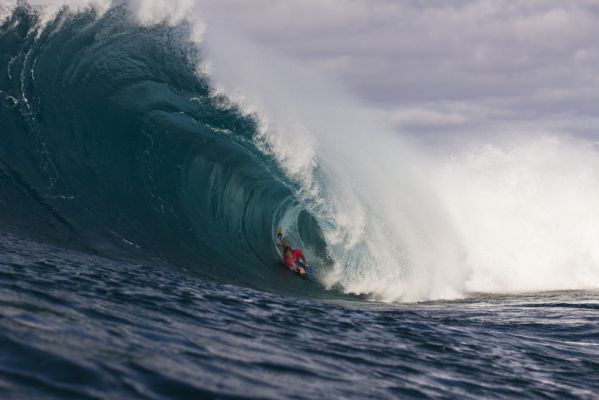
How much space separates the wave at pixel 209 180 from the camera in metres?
12.8

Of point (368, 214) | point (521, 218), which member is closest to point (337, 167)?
point (368, 214)

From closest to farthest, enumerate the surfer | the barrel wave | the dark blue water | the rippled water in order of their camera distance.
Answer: the rippled water, the dark blue water, the barrel wave, the surfer

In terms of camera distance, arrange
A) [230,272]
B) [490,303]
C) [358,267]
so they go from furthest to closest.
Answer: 1. [358,267]
2. [490,303]
3. [230,272]

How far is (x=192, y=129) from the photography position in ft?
53.5

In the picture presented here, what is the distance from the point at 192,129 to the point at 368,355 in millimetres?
10710

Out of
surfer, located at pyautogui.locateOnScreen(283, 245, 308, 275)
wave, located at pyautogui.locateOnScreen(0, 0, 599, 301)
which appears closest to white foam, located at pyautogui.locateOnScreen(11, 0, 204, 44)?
wave, located at pyautogui.locateOnScreen(0, 0, 599, 301)

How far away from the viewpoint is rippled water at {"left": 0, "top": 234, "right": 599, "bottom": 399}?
450cm

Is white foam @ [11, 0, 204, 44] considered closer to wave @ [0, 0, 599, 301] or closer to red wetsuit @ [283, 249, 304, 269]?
wave @ [0, 0, 599, 301]

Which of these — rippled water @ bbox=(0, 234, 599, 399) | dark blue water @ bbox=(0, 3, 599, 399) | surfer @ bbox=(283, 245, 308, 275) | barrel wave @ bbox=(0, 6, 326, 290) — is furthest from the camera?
surfer @ bbox=(283, 245, 308, 275)

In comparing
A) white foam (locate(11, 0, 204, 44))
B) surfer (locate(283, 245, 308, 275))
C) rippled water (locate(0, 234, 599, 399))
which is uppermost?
white foam (locate(11, 0, 204, 44))

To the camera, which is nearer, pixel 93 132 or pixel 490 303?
pixel 490 303

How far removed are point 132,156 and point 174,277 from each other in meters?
5.59

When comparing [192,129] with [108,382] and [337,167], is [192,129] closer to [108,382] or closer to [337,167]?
[337,167]

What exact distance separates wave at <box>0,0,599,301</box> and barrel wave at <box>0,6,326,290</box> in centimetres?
4
